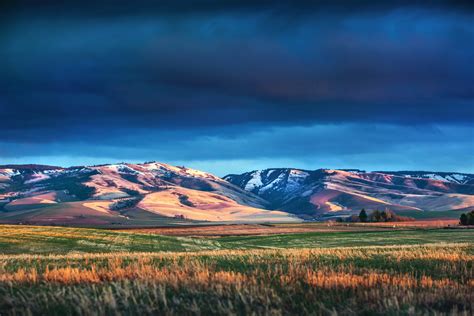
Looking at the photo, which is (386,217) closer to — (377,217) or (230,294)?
(377,217)

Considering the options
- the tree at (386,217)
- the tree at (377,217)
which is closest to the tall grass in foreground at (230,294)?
the tree at (377,217)

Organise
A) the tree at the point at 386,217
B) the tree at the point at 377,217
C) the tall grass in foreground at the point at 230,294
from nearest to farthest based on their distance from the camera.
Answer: the tall grass in foreground at the point at 230,294, the tree at the point at 377,217, the tree at the point at 386,217

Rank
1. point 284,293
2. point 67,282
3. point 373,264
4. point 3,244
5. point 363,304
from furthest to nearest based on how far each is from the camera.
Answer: point 3,244 → point 373,264 → point 67,282 → point 284,293 → point 363,304

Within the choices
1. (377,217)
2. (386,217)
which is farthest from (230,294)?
(386,217)

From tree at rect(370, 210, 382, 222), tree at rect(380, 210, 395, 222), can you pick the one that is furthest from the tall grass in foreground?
tree at rect(380, 210, 395, 222)

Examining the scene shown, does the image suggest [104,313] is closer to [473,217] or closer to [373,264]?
[373,264]

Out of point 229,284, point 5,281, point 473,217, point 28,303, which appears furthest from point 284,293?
point 473,217

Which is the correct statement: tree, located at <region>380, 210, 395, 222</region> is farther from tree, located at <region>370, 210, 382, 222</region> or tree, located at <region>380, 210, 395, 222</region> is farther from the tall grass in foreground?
the tall grass in foreground

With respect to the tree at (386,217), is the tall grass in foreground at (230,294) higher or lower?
lower

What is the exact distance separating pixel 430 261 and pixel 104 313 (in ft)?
48.7

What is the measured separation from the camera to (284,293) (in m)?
14.4

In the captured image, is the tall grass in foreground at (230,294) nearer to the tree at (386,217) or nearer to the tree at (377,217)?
the tree at (377,217)

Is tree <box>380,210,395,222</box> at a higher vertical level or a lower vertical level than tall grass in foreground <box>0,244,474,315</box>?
higher

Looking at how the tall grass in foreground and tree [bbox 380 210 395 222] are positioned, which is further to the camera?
tree [bbox 380 210 395 222]
